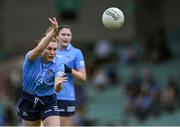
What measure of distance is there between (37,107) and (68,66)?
1.50 metres

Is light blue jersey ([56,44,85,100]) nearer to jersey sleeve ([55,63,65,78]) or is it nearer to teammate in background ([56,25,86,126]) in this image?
teammate in background ([56,25,86,126])

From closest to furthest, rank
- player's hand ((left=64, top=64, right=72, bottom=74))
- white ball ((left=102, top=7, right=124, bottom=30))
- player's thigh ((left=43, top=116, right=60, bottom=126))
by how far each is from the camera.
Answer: player's thigh ((left=43, top=116, right=60, bottom=126)), white ball ((left=102, top=7, right=124, bottom=30)), player's hand ((left=64, top=64, right=72, bottom=74))

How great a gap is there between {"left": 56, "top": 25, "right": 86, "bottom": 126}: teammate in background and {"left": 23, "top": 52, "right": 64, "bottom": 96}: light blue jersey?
133 cm

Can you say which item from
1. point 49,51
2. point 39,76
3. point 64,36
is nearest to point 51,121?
point 39,76

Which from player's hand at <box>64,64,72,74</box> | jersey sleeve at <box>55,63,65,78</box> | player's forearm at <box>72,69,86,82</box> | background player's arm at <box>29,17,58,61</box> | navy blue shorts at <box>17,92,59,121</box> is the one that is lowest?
navy blue shorts at <box>17,92,59,121</box>

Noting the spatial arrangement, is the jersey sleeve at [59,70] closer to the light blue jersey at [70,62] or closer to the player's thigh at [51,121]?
the player's thigh at [51,121]

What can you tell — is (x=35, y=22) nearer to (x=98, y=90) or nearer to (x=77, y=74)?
(x=98, y=90)

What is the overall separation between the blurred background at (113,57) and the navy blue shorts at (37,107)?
25.4ft

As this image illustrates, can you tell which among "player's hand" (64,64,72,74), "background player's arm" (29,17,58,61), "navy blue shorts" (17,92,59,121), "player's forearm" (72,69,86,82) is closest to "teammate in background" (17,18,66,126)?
"navy blue shorts" (17,92,59,121)

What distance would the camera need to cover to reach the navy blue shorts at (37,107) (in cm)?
1079

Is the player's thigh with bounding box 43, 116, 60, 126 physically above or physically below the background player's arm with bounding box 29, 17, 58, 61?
below

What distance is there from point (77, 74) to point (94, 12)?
50.0 feet

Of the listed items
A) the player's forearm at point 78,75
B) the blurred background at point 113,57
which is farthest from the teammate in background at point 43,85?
the blurred background at point 113,57

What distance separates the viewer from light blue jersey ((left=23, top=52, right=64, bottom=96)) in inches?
421
